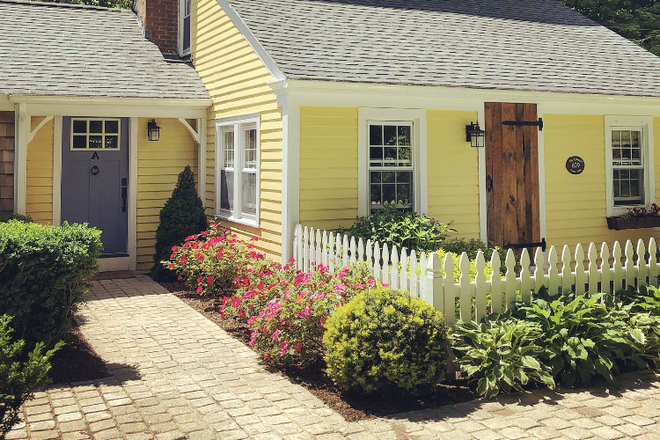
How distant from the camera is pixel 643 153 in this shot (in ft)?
37.4

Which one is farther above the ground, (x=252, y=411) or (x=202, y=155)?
(x=202, y=155)

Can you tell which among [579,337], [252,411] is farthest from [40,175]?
[579,337]

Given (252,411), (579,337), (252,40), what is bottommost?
(252,411)

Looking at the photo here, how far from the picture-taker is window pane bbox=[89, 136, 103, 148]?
1169 cm

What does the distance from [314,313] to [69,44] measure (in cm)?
906

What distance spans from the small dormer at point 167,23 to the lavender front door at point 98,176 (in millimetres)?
2632

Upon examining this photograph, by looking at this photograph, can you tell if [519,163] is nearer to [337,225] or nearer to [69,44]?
[337,225]

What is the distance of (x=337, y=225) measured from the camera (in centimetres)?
921

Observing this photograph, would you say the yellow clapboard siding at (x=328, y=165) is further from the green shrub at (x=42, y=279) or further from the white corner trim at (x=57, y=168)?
the white corner trim at (x=57, y=168)

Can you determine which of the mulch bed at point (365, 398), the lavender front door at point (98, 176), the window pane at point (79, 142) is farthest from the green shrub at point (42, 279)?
the window pane at point (79, 142)

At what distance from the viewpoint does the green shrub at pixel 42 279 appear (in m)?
5.98

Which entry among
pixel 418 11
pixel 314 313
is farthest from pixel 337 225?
pixel 418 11

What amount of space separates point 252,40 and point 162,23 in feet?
16.2

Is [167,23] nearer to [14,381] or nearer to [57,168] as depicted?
[57,168]
